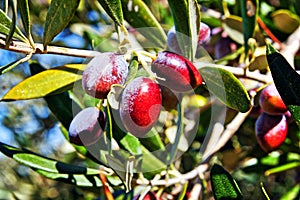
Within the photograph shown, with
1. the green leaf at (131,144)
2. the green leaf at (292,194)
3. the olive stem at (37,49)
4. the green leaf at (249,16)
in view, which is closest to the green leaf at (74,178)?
the green leaf at (131,144)

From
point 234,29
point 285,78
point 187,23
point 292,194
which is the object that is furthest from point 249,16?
point 292,194

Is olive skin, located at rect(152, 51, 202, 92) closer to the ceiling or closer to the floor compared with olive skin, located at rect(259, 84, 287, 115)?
closer to the ceiling

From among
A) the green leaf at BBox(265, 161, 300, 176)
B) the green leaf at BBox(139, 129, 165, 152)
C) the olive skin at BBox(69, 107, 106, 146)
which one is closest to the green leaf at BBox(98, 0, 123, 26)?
the olive skin at BBox(69, 107, 106, 146)

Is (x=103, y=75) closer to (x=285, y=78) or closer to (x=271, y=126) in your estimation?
(x=285, y=78)

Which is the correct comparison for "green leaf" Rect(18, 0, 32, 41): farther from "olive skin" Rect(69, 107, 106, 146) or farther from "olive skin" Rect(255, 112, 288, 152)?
"olive skin" Rect(255, 112, 288, 152)

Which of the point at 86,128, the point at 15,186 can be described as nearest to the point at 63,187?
the point at 15,186

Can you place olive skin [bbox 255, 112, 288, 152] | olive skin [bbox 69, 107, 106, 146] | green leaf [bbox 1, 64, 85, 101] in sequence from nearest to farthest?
1. olive skin [bbox 69, 107, 106, 146]
2. green leaf [bbox 1, 64, 85, 101]
3. olive skin [bbox 255, 112, 288, 152]
